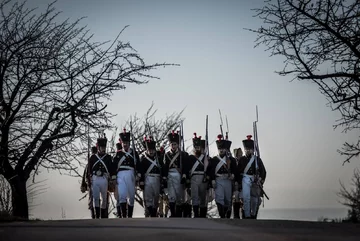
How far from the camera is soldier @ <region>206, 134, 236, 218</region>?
50.4 feet

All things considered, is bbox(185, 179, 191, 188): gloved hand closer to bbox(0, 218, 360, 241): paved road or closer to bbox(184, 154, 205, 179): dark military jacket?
bbox(184, 154, 205, 179): dark military jacket

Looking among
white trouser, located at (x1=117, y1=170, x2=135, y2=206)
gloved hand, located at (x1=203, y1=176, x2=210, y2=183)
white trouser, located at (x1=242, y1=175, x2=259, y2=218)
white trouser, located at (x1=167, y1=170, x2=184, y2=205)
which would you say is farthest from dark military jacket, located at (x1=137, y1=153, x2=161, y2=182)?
white trouser, located at (x1=242, y1=175, x2=259, y2=218)

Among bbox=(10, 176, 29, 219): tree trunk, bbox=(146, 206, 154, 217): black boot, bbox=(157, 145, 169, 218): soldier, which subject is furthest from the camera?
bbox=(157, 145, 169, 218): soldier

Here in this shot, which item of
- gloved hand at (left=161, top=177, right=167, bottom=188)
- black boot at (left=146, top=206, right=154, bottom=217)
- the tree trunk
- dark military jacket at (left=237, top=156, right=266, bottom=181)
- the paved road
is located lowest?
the paved road

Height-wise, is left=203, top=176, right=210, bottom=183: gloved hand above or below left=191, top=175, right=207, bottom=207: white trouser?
above

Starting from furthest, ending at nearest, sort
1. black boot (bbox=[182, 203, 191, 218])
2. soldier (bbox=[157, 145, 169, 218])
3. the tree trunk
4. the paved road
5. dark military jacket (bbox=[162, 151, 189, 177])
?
black boot (bbox=[182, 203, 191, 218]) → soldier (bbox=[157, 145, 169, 218]) → dark military jacket (bbox=[162, 151, 189, 177]) → the tree trunk → the paved road

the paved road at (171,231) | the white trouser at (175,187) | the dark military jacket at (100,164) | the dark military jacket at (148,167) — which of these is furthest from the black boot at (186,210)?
the paved road at (171,231)

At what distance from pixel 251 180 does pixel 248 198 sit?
510 mm

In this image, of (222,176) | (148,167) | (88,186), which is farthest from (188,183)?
(88,186)

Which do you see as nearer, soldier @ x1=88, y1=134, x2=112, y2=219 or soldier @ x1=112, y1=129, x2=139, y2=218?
soldier @ x1=112, y1=129, x2=139, y2=218

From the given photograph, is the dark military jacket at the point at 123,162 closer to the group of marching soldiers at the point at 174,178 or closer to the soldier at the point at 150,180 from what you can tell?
the group of marching soldiers at the point at 174,178

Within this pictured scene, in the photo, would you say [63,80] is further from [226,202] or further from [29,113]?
[226,202]

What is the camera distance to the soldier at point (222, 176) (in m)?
15.4

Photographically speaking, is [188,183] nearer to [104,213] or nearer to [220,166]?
[220,166]
